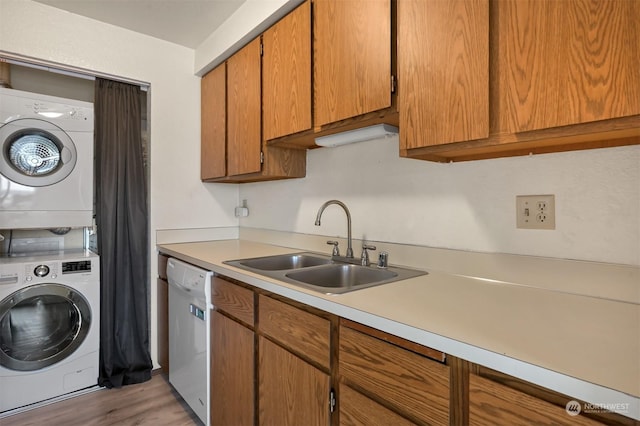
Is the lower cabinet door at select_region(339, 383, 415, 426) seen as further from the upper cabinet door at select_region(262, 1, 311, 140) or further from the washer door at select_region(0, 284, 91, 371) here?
the washer door at select_region(0, 284, 91, 371)

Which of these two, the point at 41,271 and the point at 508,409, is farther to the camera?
the point at 41,271

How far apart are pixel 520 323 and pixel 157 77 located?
2.71 metres

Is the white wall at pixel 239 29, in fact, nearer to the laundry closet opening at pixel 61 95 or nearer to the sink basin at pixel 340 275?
the laundry closet opening at pixel 61 95

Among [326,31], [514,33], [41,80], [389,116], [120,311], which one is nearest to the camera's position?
[514,33]

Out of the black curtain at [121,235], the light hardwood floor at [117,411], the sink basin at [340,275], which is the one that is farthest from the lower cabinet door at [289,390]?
the black curtain at [121,235]

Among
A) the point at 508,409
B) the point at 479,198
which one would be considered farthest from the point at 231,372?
the point at 479,198

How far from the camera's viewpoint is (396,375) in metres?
0.85

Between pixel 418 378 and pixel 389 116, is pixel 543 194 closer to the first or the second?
pixel 389 116

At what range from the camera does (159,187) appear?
2.47 meters

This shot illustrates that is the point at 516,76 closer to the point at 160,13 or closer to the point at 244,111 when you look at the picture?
the point at 244,111

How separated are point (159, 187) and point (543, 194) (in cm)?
240

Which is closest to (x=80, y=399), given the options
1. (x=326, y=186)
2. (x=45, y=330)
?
(x=45, y=330)

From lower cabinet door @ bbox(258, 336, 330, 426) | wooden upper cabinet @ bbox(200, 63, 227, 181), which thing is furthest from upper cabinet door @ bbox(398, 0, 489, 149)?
wooden upper cabinet @ bbox(200, 63, 227, 181)

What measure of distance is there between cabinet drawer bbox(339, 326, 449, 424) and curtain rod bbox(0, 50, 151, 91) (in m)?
2.39
